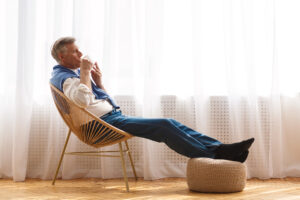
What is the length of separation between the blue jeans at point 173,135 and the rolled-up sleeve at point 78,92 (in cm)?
30

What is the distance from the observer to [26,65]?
291cm

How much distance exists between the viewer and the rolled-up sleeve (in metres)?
2.21

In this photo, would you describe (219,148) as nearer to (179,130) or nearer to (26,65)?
(179,130)

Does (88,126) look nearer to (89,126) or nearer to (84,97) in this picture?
(89,126)

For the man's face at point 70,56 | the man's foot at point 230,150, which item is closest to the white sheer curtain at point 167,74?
the man's face at point 70,56

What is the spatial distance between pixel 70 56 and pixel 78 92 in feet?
1.21

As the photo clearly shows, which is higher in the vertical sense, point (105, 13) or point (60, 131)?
point (105, 13)

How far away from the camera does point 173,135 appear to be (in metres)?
2.29

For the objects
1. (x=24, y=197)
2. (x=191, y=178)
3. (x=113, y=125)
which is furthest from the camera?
(x=113, y=125)

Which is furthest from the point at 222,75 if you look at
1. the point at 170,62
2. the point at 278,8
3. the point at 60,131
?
the point at 60,131

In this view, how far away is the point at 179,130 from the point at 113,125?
1.47 feet

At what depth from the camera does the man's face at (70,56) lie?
2.46m

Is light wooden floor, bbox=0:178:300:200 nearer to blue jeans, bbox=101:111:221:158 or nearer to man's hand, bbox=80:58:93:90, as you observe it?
blue jeans, bbox=101:111:221:158

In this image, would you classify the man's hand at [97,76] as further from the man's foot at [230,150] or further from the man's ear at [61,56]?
the man's foot at [230,150]
